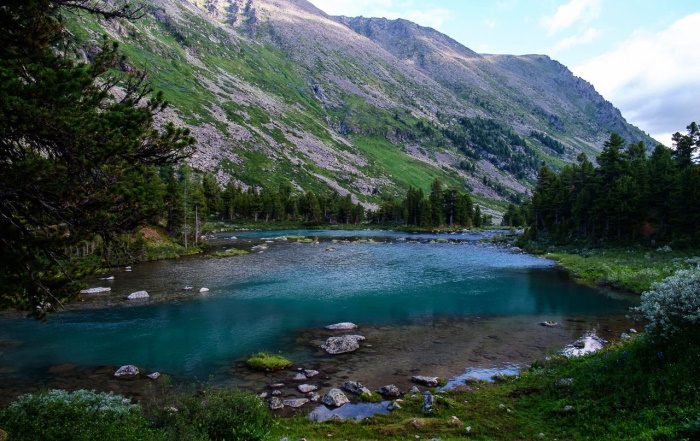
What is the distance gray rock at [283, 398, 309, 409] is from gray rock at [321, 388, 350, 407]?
0.91m

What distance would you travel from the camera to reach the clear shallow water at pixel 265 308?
24297 millimetres

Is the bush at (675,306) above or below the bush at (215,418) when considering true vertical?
above

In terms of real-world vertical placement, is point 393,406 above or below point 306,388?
above

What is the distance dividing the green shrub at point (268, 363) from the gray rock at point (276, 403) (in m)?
4.09

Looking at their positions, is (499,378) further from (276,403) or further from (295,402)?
(276,403)

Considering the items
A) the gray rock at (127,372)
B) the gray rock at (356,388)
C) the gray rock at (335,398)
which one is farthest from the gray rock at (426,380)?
the gray rock at (127,372)

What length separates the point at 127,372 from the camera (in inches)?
829

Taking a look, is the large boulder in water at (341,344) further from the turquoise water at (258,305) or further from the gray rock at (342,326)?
the gray rock at (342,326)

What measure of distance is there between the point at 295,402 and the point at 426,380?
7.10 metres

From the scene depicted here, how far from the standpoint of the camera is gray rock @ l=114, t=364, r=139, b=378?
20.8 meters

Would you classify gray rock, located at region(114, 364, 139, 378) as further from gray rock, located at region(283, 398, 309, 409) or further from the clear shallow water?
gray rock, located at region(283, 398, 309, 409)

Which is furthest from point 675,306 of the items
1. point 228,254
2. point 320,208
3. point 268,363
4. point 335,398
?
point 320,208

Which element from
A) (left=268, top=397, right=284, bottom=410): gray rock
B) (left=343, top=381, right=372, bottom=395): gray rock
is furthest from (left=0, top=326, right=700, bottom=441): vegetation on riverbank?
(left=343, top=381, right=372, bottom=395): gray rock

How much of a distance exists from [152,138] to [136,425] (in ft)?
30.4
